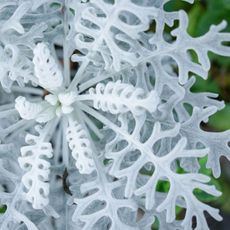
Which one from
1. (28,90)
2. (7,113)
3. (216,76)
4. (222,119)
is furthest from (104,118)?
(216,76)

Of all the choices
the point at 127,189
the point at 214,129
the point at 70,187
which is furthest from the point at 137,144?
the point at 214,129

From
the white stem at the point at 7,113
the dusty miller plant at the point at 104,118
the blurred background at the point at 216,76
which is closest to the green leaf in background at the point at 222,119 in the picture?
the blurred background at the point at 216,76

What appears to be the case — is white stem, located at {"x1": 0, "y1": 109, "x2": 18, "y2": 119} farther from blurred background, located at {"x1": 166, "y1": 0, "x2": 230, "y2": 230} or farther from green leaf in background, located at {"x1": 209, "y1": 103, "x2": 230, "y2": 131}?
green leaf in background, located at {"x1": 209, "y1": 103, "x2": 230, "y2": 131}

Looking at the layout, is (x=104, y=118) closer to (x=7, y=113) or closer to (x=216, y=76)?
(x=7, y=113)

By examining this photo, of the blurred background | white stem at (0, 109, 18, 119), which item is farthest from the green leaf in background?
white stem at (0, 109, 18, 119)

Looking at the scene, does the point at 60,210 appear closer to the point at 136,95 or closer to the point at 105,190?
the point at 105,190

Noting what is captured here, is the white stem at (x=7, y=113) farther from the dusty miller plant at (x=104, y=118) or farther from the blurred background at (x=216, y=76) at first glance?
the blurred background at (x=216, y=76)
